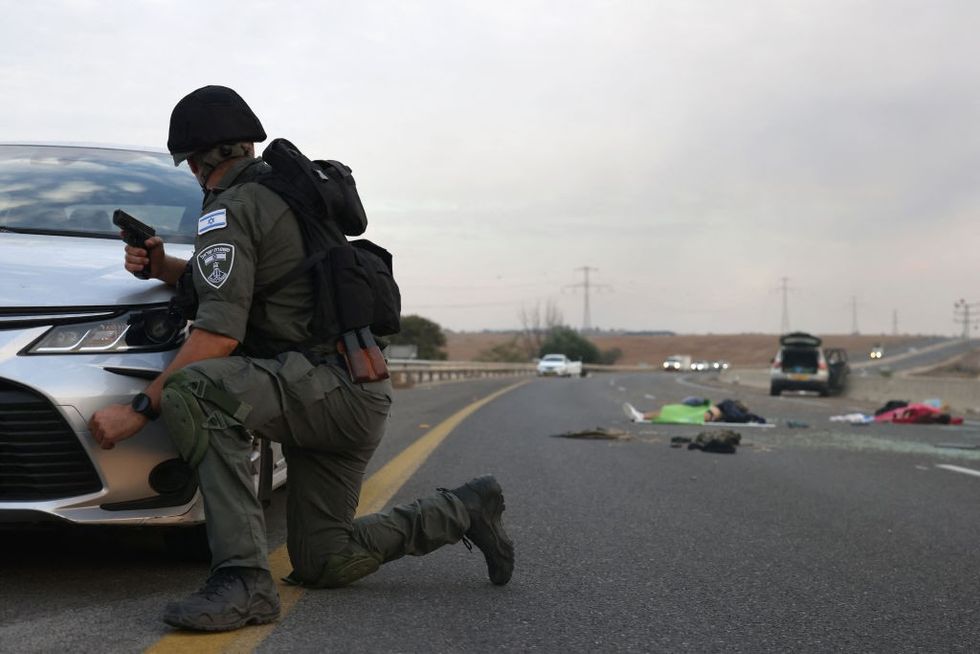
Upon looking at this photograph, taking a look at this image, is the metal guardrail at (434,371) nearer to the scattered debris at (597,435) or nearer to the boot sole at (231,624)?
the scattered debris at (597,435)

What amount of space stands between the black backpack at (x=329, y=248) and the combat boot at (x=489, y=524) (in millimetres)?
716

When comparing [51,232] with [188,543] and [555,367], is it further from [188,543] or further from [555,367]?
[555,367]

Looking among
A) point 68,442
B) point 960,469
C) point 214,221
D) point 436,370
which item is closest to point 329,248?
point 214,221

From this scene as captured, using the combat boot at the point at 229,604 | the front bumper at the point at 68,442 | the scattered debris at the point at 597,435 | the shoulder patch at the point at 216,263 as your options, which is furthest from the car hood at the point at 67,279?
the scattered debris at the point at 597,435

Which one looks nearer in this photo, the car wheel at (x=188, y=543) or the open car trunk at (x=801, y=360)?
the car wheel at (x=188, y=543)

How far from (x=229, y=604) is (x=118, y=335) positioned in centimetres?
98

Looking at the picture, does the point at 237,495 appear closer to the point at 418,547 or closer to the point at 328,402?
the point at 328,402

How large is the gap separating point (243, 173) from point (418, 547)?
145 centimetres

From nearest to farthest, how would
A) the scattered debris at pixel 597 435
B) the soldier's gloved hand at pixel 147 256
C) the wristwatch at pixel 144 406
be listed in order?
the wristwatch at pixel 144 406 < the soldier's gloved hand at pixel 147 256 < the scattered debris at pixel 597 435

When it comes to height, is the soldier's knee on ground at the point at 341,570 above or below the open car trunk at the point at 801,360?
below

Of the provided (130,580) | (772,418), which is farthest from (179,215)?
(772,418)

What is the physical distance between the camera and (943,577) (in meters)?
4.29

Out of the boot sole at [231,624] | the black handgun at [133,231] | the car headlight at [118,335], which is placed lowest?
the boot sole at [231,624]

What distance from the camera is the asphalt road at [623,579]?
3.08 m
